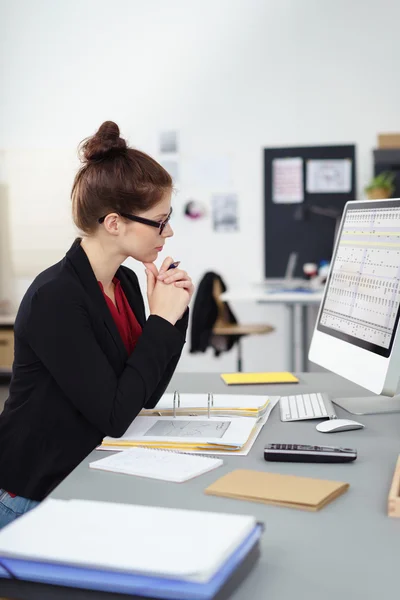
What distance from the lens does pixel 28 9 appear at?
5.36m

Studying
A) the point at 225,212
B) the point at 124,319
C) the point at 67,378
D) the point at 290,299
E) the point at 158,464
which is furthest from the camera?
the point at 225,212

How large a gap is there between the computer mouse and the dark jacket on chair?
3170mm

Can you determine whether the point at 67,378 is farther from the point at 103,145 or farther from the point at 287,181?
the point at 287,181

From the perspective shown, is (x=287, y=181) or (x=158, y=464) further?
(x=287, y=181)

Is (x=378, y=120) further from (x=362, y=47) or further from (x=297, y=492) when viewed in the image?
(x=297, y=492)

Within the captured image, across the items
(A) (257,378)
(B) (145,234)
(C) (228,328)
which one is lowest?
(C) (228,328)

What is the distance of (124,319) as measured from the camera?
5.37ft

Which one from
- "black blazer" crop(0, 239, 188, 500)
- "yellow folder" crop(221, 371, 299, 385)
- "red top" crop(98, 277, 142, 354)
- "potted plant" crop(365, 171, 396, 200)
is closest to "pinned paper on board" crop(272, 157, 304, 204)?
"potted plant" crop(365, 171, 396, 200)

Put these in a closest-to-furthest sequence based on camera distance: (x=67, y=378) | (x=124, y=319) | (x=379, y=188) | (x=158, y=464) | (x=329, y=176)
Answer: (x=158, y=464) < (x=67, y=378) < (x=124, y=319) < (x=379, y=188) < (x=329, y=176)

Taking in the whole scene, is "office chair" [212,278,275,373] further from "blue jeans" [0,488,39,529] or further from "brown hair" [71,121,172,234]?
"blue jeans" [0,488,39,529]

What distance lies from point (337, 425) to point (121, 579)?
30.4 inches

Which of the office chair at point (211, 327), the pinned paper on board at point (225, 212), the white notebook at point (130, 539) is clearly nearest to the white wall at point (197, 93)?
the pinned paper on board at point (225, 212)

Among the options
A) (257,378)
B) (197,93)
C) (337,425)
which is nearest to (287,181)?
(197,93)

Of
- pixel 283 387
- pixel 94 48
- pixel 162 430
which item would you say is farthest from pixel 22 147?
pixel 162 430
